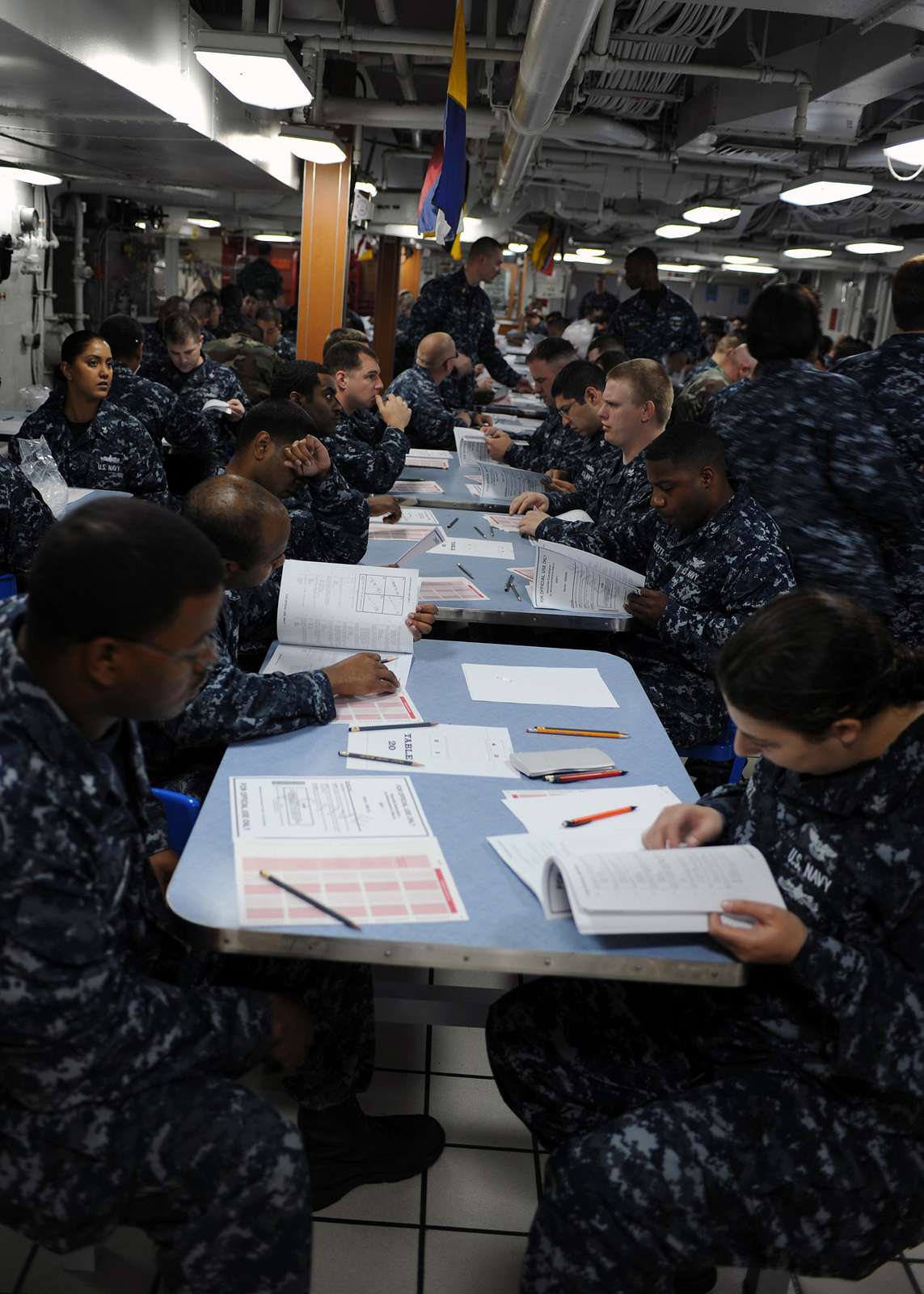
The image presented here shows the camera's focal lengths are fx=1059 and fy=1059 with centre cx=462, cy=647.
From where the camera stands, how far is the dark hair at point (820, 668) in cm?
151

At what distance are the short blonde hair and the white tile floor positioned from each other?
2.70 metres

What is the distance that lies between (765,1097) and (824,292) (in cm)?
2184

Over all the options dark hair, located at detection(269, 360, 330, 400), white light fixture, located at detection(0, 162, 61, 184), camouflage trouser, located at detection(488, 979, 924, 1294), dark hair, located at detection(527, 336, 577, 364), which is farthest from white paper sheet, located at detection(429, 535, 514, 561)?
white light fixture, located at detection(0, 162, 61, 184)

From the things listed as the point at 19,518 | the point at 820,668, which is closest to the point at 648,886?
the point at 820,668

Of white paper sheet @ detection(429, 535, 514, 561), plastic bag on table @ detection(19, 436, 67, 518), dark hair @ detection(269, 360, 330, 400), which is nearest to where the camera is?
white paper sheet @ detection(429, 535, 514, 561)

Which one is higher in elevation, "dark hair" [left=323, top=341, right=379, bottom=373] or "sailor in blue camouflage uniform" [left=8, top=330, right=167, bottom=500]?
"dark hair" [left=323, top=341, right=379, bottom=373]

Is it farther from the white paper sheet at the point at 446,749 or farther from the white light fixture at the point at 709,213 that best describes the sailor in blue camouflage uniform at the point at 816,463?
the white light fixture at the point at 709,213

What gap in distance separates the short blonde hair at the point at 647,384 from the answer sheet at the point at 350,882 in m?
2.82

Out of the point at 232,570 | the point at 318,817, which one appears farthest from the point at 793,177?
the point at 318,817

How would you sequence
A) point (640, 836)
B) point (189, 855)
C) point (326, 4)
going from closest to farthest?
point (189, 855) < point (640, 836) < point (326, 4)

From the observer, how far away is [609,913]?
4.84 ft

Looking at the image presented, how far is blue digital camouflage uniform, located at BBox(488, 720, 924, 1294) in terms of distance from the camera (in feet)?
4.81

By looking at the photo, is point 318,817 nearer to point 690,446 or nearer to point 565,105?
point 690,446

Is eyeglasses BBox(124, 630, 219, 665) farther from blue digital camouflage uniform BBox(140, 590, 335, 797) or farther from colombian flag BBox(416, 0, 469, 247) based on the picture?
colombian flag BBox(416, 0, 469, 247)
